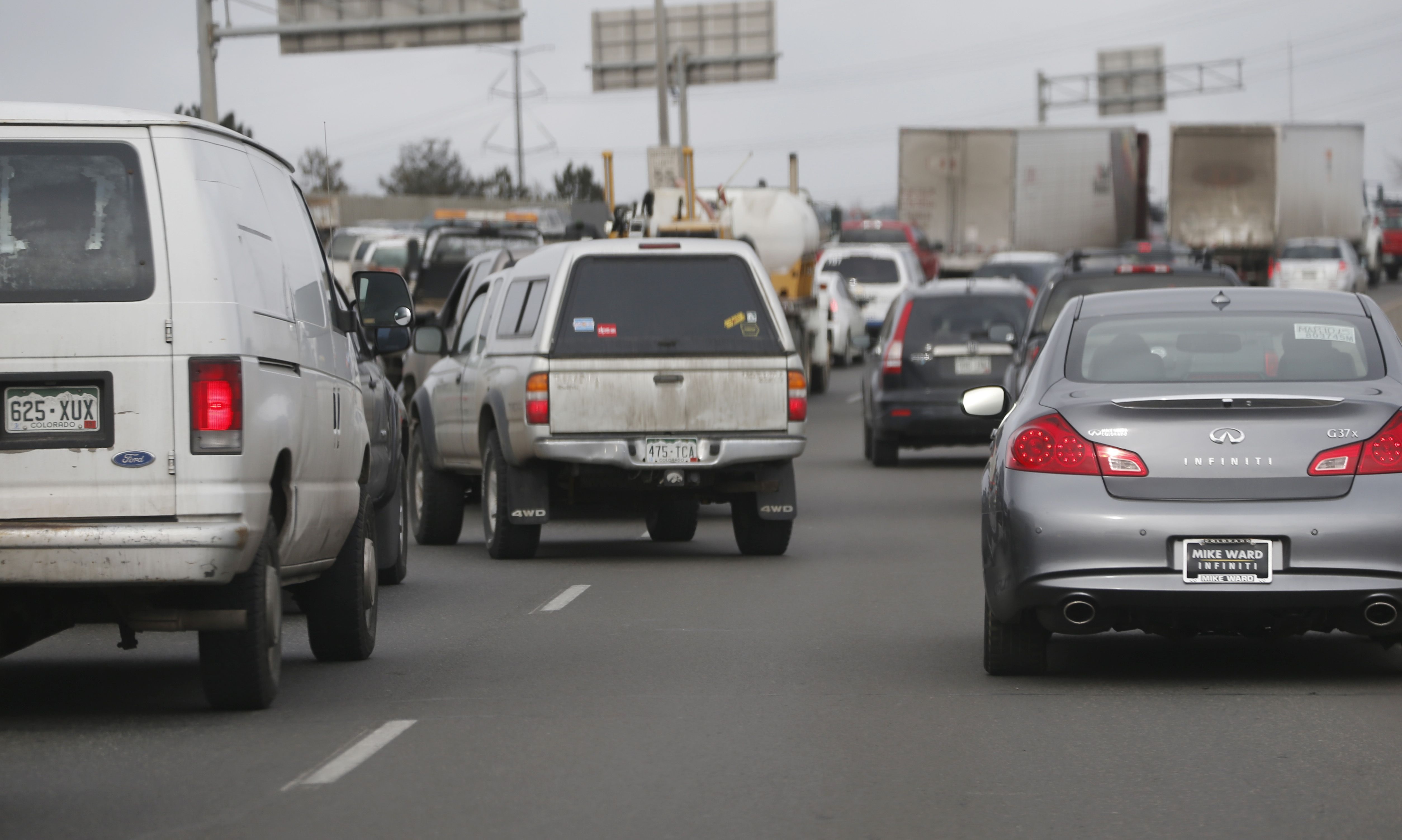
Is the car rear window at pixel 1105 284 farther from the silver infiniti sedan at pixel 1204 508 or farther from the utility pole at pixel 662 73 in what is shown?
the utility pole at pixel 662 73

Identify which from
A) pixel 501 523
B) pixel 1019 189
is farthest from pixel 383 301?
pixel 1019 189

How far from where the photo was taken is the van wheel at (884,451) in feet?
73.6

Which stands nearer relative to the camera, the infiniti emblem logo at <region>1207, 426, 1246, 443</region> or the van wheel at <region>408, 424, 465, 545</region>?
the infiniti emblem logo at <region>1207, 426, 1246, 443</region>

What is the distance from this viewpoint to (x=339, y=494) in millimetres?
9391

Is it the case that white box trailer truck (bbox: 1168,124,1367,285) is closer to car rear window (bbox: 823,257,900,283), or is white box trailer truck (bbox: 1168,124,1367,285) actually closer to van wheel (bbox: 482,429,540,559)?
car rear window (bbox: 823,257,900,283)

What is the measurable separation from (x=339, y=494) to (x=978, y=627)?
3277 millimetres

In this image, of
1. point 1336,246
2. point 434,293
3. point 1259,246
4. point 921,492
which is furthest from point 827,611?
point 1336,246

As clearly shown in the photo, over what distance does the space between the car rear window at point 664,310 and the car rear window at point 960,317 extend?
7.69 m

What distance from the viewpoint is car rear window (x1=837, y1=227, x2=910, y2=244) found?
51875 millimetres

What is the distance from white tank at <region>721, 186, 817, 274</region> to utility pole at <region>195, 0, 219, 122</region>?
806 centimetres

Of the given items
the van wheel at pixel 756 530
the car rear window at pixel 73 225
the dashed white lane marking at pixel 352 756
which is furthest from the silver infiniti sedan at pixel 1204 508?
the van wheel at pixel 756 530

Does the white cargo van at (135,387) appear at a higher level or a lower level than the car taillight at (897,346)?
higher

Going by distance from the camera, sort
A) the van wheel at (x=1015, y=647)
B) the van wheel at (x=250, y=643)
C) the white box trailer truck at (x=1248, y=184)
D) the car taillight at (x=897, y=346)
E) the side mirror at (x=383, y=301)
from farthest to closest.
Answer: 1. the white box trailer truck at (x=1248, y=184)
2. the car taillight at (x=897, y=346)
3. the side mirror at (x=383, y=301)
4. the van wheel at (x=1015, y=647)
5. the van wheel at (x=250, y=643)

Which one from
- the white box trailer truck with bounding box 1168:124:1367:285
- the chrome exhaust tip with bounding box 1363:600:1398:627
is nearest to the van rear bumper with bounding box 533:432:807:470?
the chrome exhaust tip with bounding box 1363:600:1398:627
